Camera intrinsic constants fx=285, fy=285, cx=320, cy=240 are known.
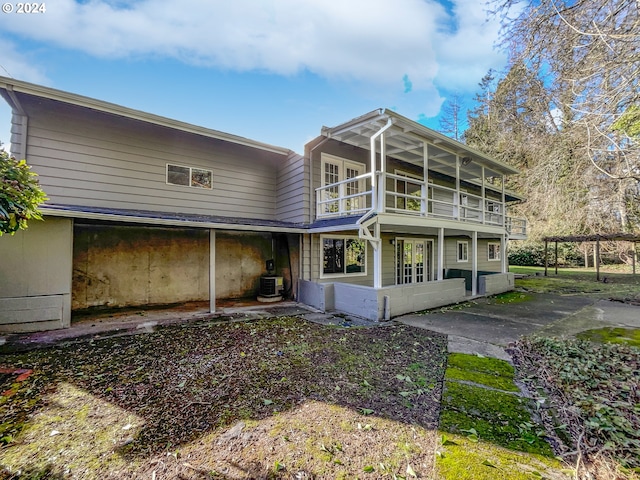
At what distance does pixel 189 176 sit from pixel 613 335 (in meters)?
10.5

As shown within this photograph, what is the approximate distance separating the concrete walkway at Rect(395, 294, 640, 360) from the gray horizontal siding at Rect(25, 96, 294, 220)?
5.56 meters

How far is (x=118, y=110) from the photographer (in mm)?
6633

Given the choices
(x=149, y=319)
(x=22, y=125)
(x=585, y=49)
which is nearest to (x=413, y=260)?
(x=585, y=49)

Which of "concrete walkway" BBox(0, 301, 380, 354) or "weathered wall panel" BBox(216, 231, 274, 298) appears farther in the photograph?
"weathered wall panel" BBox(216, 231, 274, 298)

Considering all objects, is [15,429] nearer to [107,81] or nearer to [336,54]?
[107,81]

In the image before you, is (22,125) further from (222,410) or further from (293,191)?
(222,410)

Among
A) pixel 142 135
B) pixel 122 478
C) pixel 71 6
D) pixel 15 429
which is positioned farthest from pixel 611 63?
pixel 71 6

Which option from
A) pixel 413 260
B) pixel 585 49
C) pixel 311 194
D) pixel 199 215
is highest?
pixel 585 49

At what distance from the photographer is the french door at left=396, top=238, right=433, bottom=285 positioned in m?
11.2

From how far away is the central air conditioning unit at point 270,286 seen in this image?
8.89 metres

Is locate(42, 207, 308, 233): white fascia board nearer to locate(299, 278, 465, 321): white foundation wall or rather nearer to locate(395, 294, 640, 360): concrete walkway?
locate(299, 278, 465, 321): white foundation wall

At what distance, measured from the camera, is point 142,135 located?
756 cm

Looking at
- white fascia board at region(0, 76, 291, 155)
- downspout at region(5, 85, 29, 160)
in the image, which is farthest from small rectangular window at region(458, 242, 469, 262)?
downspout at region(5, 85, 29, 160)

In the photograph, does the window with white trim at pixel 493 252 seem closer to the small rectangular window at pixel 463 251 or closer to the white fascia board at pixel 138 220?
the small rectangular window at pixel 463 251
